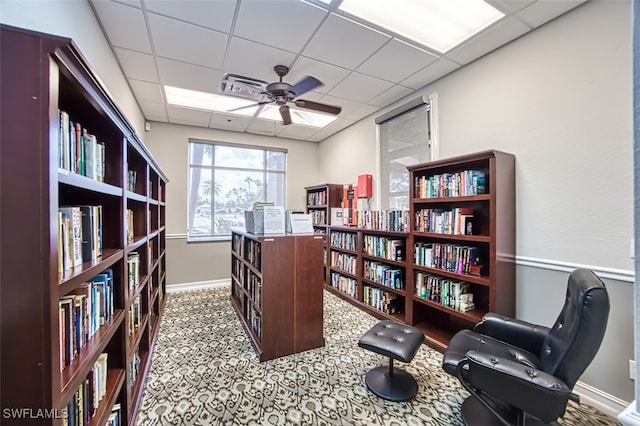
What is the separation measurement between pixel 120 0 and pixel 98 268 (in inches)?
79.1

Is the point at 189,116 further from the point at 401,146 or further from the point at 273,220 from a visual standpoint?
the point at 401,146

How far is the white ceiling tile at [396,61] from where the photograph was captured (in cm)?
247

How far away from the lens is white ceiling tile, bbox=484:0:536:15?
6.21 ft

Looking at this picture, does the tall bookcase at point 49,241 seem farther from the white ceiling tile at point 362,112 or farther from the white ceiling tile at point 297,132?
the white ceiling tile at point 297,132

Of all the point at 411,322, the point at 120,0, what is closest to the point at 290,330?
the point at 411,322

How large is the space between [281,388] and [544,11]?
3.52m

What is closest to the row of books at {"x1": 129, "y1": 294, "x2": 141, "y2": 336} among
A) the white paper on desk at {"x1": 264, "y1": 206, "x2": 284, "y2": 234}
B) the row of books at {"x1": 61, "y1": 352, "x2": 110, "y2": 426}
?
the row of books at {"x1": 61, "y1": 352, "x2": 110, "y2": 426}

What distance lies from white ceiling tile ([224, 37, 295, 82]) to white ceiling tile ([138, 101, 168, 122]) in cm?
160

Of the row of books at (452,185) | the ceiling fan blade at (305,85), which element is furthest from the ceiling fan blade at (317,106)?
the row of books at (452,185)

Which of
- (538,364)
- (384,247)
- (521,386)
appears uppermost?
(384,247)

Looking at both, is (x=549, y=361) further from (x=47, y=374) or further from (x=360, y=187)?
(x=360, y=187)

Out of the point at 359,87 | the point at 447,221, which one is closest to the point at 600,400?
the point at 447,221

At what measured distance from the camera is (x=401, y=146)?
3561 millimetres

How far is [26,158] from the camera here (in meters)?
0.74
